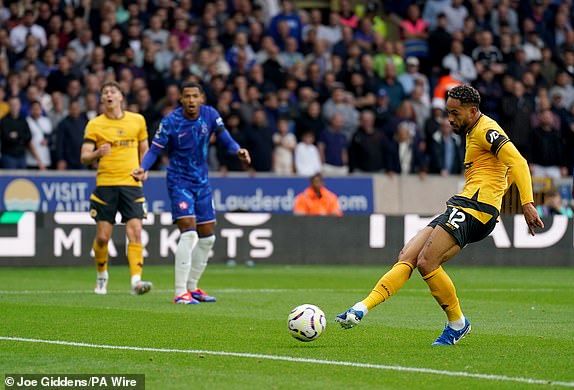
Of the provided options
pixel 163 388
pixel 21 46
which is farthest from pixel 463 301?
pixel 21 46

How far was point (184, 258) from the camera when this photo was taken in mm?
13766

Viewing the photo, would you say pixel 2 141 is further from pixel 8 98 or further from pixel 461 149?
pixel 461 149

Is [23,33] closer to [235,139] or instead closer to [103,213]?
[235,139]

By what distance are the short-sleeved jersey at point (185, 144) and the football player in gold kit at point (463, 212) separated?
15.3 feet

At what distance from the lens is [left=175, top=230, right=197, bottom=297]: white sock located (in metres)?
13.7

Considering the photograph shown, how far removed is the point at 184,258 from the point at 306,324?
4.52 meters

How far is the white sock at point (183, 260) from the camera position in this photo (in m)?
13.7

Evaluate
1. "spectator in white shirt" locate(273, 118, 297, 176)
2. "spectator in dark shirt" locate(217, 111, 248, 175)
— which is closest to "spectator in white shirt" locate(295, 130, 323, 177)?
"spectator in white shirt" locate(273, 118, 297, 176)

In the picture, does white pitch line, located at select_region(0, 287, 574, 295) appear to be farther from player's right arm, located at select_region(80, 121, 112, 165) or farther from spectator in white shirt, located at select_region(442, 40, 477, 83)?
spectator in white shirt, located at select_region(442, 40, 477, 83)

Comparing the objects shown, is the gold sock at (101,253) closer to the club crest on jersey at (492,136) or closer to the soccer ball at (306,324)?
the soccer ball at (306,324)

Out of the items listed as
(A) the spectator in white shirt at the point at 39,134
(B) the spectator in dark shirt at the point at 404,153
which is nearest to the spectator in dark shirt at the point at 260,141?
(B) the spectator in dark shirt at the point at 404,153

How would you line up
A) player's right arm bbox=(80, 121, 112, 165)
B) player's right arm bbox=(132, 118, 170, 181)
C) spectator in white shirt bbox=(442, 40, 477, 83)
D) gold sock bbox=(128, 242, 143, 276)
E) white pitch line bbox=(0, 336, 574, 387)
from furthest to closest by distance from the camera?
1. spectator in white shirt bbox=(442, 40, 477, 83)
2. gold sock bbox=(128, 242, 143, 276)
3. player's right arm bbox=(80, 121, 112, 165)
4. player's right arm bbox=(132, 118, 170, 181)
5. white pitch line bbox=(0, 336, 574, 387)

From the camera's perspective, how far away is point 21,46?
79.3 ft

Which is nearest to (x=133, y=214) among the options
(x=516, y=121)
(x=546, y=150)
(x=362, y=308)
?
(x=362, y=308)
